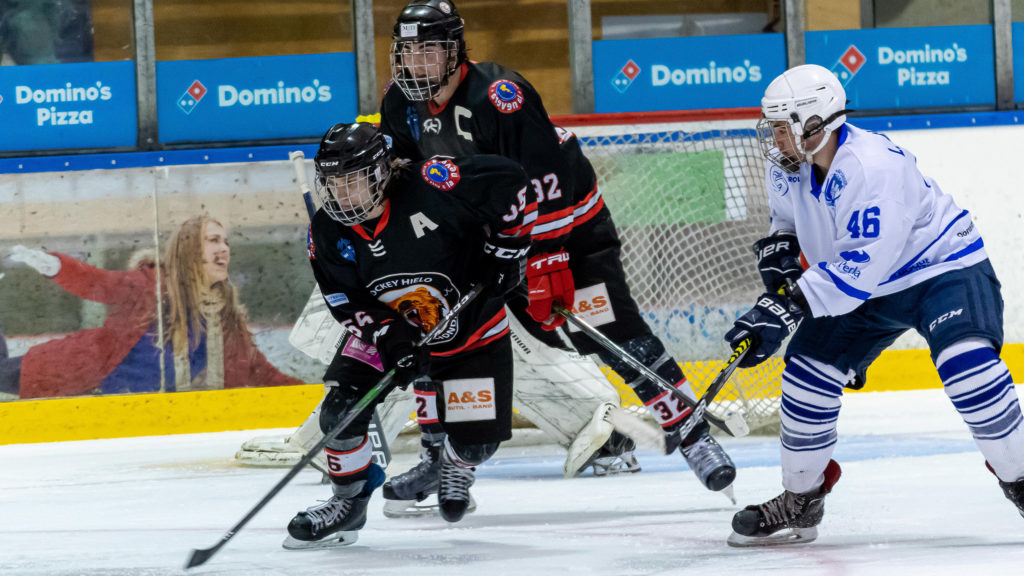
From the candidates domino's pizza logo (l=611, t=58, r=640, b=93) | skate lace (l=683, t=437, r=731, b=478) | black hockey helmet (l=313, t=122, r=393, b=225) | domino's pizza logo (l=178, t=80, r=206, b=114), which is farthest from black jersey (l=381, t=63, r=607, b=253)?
domino's pizza logo (l=611, t=58, r=640, b=93)

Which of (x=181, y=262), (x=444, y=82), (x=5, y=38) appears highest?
(x=5, y=38)

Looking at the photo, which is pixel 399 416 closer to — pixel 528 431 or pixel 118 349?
pixel 528 431

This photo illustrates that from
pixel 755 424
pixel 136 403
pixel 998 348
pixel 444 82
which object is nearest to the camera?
pixel 998 348

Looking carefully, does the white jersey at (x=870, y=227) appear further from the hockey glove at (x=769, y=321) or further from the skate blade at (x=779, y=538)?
the skate blade at (x=779, y=538)

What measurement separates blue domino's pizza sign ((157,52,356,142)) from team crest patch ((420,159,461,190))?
3.11 m

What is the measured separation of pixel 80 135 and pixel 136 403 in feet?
4.31

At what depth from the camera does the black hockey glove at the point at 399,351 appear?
8.08 feet

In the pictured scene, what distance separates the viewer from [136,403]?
504 centimetres

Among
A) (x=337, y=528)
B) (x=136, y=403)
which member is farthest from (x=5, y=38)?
(x=337, y=528)

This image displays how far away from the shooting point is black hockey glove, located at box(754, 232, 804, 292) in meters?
2.46

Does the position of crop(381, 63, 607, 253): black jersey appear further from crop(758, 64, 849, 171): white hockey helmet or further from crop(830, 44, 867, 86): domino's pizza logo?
crop(830, 44, 867, 86): domino's pizza logo

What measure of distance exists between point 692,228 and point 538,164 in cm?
176

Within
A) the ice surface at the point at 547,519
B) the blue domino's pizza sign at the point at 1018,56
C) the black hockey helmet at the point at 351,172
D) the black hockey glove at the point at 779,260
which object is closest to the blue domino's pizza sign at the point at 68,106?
the ice surface at the point at 547,519

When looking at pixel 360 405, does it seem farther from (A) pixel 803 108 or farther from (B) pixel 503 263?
(A) pixel 803 108
